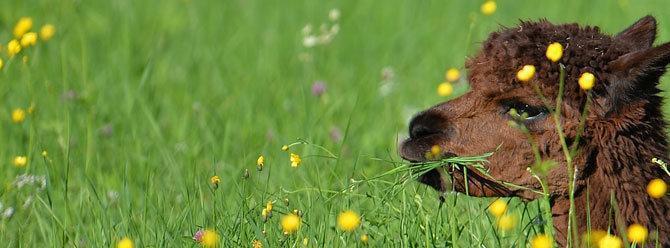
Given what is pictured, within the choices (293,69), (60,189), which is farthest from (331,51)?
(60,189)

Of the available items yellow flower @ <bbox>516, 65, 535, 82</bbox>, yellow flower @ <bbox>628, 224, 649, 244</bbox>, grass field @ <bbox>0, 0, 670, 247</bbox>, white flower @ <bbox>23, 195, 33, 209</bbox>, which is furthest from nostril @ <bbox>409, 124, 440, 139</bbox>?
white flower @ <bbox>23, 195, 33, 209</bbox>

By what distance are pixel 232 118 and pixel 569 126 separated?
3.28 metres

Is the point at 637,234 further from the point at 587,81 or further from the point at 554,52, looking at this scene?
the point at 554,52

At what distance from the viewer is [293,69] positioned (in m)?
8.88

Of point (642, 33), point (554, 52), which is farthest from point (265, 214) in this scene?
point (642, 33)

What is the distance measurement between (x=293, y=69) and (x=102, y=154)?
7.07 ft

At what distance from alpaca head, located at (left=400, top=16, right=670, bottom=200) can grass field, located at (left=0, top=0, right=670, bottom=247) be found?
0.63ft

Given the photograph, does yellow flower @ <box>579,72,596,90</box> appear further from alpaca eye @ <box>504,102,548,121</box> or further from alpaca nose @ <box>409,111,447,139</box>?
alpaca nose @ <box>409,111,447,139</box>

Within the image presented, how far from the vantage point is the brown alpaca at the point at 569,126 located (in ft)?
15.0

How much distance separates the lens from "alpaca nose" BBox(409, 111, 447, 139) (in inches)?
193

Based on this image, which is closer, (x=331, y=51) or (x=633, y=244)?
Result: (x=633, y=244)

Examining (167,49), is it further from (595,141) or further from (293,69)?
(595,141)

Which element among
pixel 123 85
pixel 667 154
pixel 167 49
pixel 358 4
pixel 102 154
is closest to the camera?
pixel 667 154

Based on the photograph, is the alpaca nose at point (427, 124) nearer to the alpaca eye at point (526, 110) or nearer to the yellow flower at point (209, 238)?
the alpaca eye at point (526, 110)
